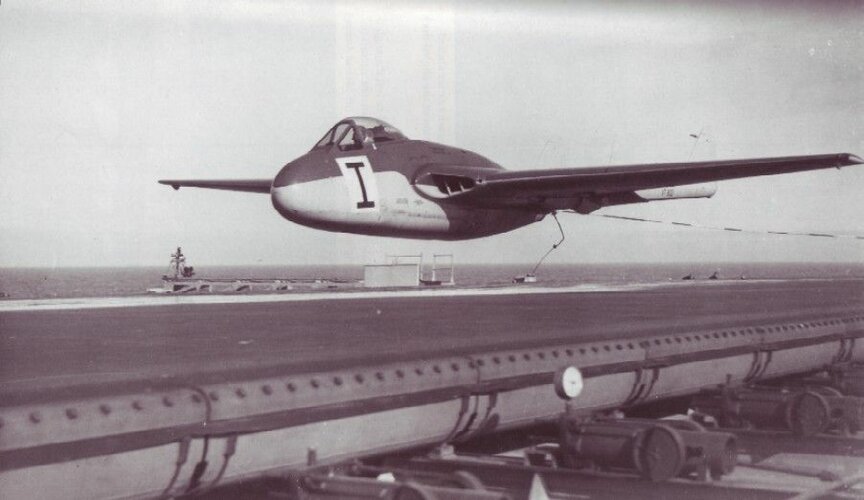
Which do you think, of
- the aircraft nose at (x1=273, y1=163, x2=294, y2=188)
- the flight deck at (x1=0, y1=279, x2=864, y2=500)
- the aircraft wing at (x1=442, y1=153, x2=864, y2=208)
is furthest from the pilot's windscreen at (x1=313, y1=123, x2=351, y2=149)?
the flight deck at (x1=0, y1=279, x2=864, y2=500)

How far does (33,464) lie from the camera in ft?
12.3

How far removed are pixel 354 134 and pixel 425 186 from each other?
Answer: 1.98 metres

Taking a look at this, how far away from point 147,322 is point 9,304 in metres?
5.57

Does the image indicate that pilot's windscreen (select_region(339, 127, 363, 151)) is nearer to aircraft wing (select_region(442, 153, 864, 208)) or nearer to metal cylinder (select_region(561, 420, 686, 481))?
aircraft wing (select_region(442, 153, 864, 208))

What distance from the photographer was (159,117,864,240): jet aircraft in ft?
60.0

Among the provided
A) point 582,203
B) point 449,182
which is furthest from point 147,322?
point 582,203

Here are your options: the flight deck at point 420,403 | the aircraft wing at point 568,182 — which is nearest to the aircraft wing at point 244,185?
the aircraft wing at point 568,182

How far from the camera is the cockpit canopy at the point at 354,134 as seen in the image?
19.5 meters

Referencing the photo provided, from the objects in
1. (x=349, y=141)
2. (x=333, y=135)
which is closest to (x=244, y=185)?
(x=333, y=135)

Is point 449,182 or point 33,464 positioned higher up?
point 449,182

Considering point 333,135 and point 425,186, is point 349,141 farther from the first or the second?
point 425,186

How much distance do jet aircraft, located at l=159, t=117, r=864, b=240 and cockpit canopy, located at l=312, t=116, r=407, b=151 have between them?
23mm

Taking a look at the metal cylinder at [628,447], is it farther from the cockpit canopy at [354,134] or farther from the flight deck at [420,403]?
the cockpit canopy at [354,134]

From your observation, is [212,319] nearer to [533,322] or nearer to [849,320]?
[533,322]
